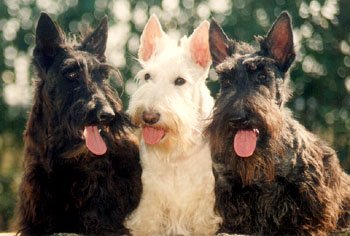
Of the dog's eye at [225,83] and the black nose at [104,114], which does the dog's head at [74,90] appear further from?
the dog's eye at [225,83]

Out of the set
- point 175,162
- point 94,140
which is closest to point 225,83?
point 175,162

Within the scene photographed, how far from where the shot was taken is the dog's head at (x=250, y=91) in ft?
16.3

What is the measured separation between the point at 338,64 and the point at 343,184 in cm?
500

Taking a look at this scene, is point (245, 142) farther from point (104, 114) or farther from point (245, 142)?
point (104, 114)

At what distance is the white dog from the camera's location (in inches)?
213

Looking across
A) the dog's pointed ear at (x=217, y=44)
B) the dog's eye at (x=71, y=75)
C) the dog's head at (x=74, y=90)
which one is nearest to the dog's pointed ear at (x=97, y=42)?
the dog's head at (x=74, y=90)

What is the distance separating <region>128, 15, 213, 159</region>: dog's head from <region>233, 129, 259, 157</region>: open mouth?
1.85 feet

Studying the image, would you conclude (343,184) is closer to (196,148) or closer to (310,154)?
(310,154)

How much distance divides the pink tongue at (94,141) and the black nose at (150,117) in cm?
37

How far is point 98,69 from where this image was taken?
216 inches

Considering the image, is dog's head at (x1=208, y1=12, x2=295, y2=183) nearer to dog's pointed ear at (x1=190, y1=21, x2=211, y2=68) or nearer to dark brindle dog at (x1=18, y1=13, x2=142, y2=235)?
dog's pointed ear at (x1=190, y1=21, x2=211, y2=68)

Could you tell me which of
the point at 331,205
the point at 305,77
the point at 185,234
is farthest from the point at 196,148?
the point at 305,77

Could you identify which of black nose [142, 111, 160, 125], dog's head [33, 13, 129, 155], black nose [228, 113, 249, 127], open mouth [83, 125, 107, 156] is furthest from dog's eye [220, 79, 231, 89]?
open mouth [83, 125, 107, 156]

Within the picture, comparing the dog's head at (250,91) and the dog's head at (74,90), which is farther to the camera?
the dog's head at (74,90)
